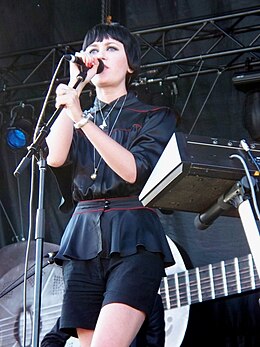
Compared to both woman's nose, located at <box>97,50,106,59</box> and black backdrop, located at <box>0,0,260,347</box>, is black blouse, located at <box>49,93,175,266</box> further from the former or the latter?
black backdrop, located at <box>0,0,260,347</box>

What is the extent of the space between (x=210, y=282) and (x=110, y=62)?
1957mm

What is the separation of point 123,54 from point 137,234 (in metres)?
0.61

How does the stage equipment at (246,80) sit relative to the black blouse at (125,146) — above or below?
below

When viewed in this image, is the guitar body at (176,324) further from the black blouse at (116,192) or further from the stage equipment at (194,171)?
the stage equipment at (194,171)

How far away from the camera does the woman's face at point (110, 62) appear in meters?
2.23

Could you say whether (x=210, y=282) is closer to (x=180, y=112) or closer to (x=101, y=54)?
(x=180, y=112)

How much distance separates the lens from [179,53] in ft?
14.6

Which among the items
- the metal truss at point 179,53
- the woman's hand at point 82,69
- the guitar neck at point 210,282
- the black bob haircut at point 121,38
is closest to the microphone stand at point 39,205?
the woman's hand at point 82,69

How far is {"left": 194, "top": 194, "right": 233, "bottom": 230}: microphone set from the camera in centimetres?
183

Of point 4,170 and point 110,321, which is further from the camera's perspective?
point 4,170

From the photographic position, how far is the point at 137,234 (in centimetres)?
204

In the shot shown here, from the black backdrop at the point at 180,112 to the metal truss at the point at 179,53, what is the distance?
1.0 inches

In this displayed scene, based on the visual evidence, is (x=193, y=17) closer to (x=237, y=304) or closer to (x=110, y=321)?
(x=237, y=304)

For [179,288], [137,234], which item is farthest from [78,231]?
[179,288]
